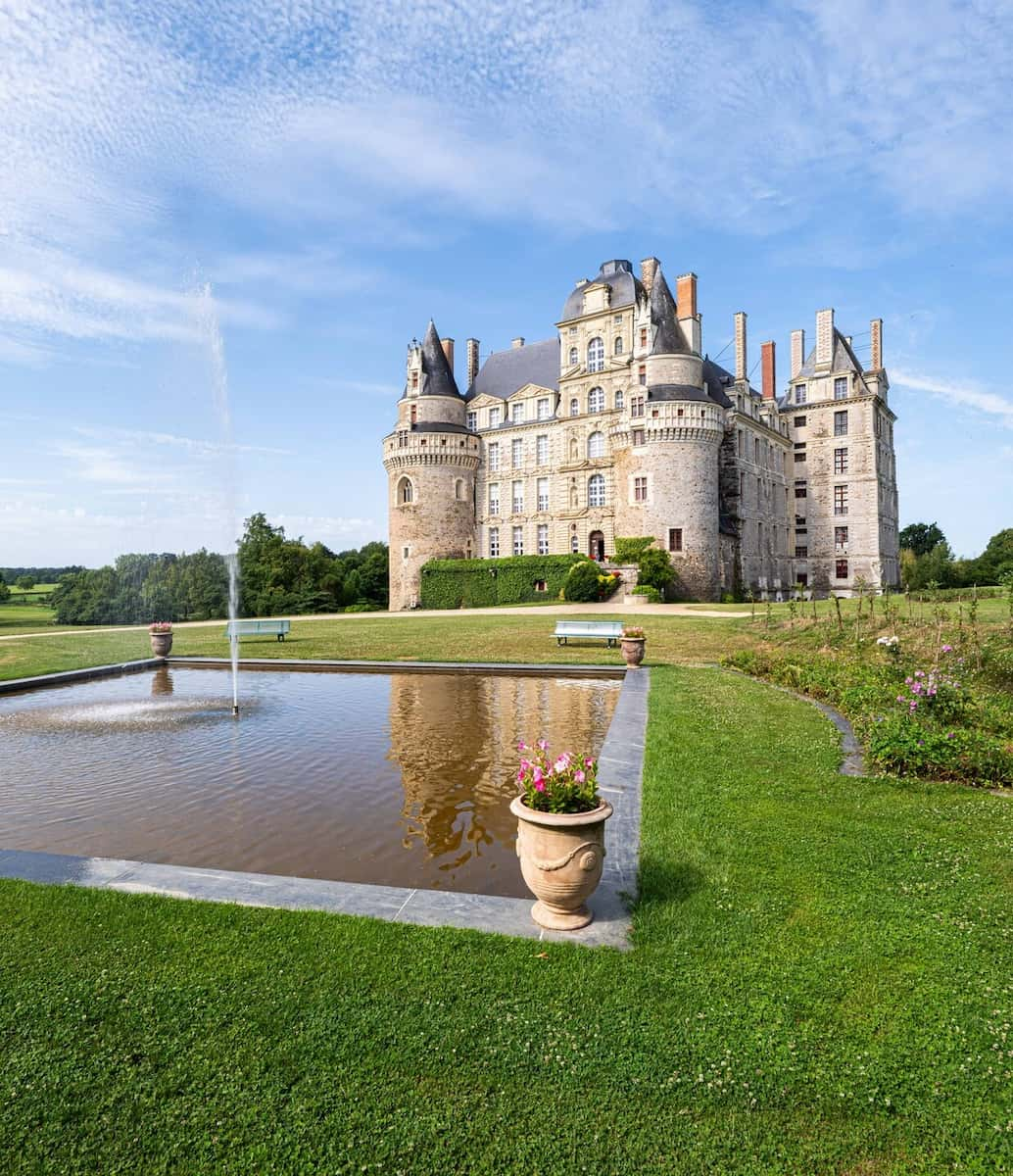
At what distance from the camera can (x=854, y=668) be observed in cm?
1282

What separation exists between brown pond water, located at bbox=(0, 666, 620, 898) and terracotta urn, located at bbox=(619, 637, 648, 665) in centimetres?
163

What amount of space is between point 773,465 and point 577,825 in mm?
54653

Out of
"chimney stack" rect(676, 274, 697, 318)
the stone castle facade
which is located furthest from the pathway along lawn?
"chimney stack" rect(676, 274, 697, 318)

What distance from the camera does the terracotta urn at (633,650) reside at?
16438mm

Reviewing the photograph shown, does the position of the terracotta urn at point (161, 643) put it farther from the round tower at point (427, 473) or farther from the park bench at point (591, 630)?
the round tower at point (427, 473)

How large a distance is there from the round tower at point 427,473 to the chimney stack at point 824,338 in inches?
1131

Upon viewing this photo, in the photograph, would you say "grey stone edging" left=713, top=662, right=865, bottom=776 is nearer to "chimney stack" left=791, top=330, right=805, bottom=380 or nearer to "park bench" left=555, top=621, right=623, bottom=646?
"park bench" left=555, top=621, right=623, bottom=646

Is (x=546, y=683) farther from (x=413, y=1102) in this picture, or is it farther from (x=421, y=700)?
(x=413, y=1102)

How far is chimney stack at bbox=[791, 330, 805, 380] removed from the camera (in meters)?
55.7

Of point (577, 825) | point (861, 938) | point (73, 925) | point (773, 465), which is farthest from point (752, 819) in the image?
point (773, 465)

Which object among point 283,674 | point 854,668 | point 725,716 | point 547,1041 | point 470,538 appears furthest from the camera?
point 470,538

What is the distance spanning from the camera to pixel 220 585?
2365 inches

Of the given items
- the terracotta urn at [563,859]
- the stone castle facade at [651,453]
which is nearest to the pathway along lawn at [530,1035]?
the terracotta urn at [563,859]

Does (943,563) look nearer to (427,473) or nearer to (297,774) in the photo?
(427,473)
